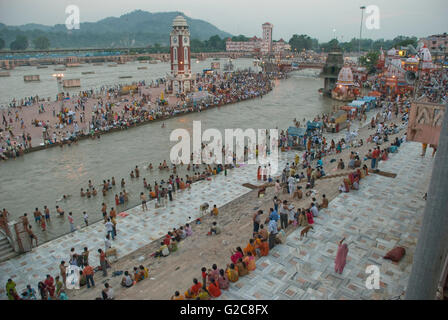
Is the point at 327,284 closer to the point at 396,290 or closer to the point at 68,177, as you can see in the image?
the point at 396,290

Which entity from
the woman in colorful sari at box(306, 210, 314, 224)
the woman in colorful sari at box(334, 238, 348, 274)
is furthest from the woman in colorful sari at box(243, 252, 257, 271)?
the woman in colorful sari at box(306, 210, 314, 224)

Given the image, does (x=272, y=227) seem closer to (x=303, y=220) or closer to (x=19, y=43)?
(x=303, y=220)

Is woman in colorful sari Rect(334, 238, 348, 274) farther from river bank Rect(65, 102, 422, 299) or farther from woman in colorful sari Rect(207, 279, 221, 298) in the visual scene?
woman in colorful sari Rect(207, 279, 221, 298)

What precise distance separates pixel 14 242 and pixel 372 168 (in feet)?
49.7

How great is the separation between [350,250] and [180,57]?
42.3 m

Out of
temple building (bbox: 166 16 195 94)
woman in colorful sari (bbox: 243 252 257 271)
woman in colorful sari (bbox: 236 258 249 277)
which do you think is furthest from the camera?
temple building (bbox: 166 16 195 94)

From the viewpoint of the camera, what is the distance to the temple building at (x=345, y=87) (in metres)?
43.6

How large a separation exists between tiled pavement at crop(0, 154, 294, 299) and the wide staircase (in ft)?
0.65

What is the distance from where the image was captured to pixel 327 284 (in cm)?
773

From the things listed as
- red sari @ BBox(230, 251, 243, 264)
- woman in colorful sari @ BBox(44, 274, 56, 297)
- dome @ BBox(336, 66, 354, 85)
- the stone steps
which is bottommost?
the stone steps

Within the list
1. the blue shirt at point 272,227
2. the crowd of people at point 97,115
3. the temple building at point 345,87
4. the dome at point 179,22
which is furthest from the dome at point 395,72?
the blue shirt at point 272,227

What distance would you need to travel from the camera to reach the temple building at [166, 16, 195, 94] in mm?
46062

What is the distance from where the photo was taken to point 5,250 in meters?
11.5
